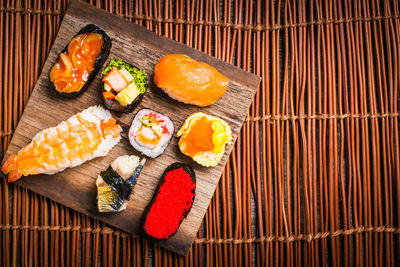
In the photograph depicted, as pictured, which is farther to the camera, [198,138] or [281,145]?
[281,145]

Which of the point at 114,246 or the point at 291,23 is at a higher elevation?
the point at 291,23

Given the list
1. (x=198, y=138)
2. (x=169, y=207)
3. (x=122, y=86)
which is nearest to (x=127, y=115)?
(x=122, y=86)

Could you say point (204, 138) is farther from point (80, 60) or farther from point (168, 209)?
point (80, 60)

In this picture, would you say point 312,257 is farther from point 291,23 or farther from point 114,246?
point 291,23

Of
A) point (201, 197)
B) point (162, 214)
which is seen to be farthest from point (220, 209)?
point (162, 214)

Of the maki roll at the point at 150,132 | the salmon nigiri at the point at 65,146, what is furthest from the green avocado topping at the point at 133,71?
the salmon nigiri at the point at 65,146

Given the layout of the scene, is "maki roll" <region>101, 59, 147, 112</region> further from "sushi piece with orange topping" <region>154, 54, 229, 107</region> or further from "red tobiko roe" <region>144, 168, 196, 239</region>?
"red tobiko roe" <region>144, 168, 196, 239</region>

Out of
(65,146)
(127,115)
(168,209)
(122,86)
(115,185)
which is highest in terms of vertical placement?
(122,86)
